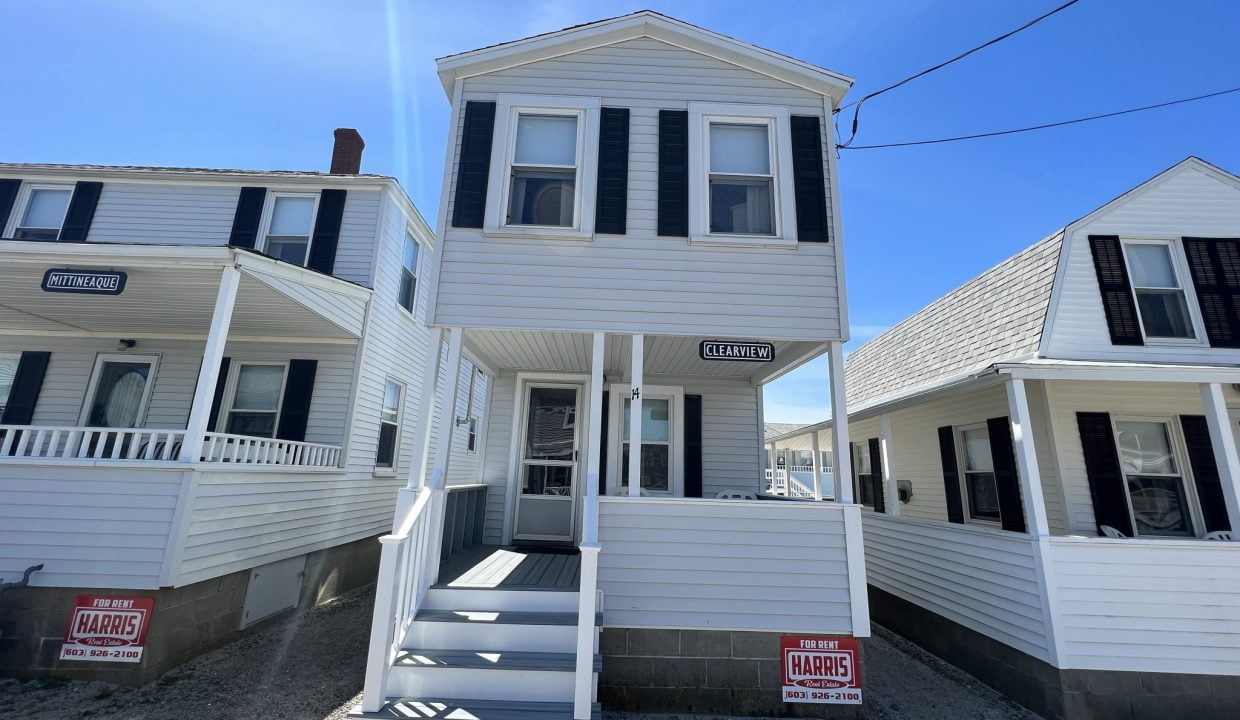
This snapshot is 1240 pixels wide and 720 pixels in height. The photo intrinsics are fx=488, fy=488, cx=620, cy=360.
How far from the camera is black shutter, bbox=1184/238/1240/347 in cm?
596

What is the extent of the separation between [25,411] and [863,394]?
1436 cm

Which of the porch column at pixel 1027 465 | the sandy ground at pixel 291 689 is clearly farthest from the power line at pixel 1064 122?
the sandy ground at pixel 291 689

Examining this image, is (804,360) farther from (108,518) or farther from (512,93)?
(108,518)

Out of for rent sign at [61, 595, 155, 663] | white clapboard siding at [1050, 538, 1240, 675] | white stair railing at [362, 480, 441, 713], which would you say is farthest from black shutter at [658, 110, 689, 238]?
for rent sign at [61, 595, 155, 663]

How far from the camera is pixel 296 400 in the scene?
704 centimetres

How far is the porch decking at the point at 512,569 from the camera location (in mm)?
4586

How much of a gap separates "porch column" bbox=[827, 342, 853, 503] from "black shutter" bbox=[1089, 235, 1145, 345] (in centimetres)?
379

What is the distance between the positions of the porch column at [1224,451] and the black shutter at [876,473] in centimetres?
429

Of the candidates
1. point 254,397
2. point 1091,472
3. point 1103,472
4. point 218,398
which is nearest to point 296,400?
point 254,397

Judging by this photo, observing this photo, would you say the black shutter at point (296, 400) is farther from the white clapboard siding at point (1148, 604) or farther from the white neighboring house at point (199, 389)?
the white clapboard siding at point (1148, 604)

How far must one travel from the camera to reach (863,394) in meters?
10.4

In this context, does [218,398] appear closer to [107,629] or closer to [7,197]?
[107,629]

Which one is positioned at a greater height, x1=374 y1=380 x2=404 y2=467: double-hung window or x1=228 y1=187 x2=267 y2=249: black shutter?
x1=228 y1=187 x2=267 y2=249: black shutter

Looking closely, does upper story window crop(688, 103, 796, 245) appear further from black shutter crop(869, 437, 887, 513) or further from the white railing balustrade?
black shutter crop(869, 437, 887, 513)
